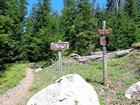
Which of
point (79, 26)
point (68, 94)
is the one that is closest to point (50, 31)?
point (79, 26)

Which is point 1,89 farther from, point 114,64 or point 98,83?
point 114,64

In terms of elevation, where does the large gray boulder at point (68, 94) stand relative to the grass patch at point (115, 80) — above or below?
above

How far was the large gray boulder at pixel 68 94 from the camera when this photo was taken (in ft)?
27.2

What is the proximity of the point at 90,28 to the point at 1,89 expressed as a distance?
16.2 metres

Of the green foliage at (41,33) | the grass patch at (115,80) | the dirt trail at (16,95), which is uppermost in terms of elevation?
the green foliage at (41,33)

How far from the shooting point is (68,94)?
8477 mm

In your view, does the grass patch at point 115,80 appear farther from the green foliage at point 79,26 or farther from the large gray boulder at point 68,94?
the green foliage at point 79,26

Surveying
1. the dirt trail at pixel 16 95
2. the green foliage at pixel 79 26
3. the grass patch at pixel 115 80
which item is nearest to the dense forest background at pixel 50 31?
the green foliage at pixel 79 26

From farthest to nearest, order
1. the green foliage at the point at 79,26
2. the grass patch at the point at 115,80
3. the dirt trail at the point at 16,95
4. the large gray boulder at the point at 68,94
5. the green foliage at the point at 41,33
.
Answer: the green foliage at the point at 79,26 → the green foliage at the point at 41,33 → the dirt trail at the point at 16,95 → the grass patch at the point at 115,80 → the large gray boulder at the point at 68,94

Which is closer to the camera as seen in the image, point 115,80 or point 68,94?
point 68,94

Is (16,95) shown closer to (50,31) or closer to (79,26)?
(50,31)

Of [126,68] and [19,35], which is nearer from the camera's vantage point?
[126,68]

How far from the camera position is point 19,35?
32188mm

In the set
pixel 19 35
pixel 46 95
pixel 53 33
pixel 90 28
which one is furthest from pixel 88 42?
pixel 46 95
